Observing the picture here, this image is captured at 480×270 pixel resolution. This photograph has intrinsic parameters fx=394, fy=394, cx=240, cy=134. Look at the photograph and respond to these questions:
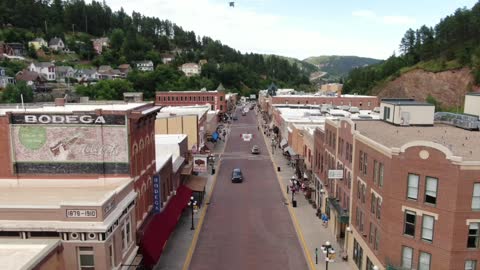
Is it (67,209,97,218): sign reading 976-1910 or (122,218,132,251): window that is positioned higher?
(67,209,97,218): sign reading 976-1910

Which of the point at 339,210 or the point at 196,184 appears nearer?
the point at 339,210

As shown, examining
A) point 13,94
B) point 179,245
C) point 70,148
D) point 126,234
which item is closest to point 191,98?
point 13,94

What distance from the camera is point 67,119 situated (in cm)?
2391

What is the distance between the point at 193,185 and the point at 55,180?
A: 21725 millimetres

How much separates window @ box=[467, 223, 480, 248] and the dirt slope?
103435mm

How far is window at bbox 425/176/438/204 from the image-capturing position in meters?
20.9

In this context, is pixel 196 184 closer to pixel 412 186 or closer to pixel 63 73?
pixel 412 186

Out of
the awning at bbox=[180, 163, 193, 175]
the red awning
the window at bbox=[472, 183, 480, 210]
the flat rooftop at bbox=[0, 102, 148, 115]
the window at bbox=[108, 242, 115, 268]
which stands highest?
the flat rooftop at bbox=[0, 102, 148, 115]

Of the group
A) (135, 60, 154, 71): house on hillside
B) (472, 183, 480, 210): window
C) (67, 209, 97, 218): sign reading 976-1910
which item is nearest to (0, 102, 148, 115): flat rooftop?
(67, 209, 97, 218): sign reading 976-1910

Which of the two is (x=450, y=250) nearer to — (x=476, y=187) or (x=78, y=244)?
(x=476, y=187)

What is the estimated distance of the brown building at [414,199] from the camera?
20.3 m

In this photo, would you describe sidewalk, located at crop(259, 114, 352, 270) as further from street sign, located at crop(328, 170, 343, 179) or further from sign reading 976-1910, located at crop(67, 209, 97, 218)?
sign reading 976-1910, located at crop(67, 209, 97, 218)

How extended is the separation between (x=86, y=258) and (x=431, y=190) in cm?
1816

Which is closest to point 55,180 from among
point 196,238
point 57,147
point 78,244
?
point 57,147
